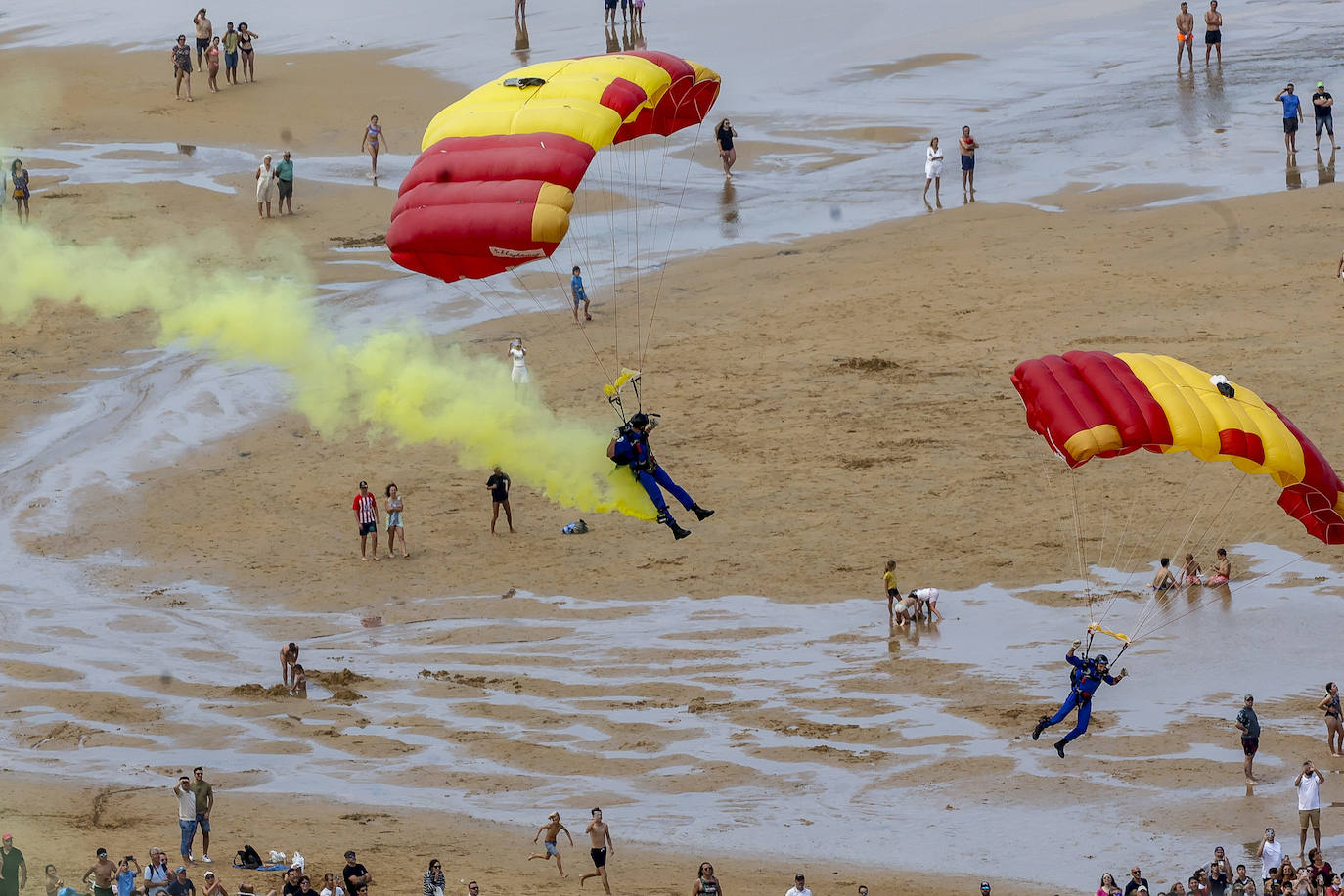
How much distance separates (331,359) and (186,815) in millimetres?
14240

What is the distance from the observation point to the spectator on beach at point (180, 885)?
1756 centimetres

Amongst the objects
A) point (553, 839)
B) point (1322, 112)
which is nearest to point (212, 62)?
point (1322, 112)

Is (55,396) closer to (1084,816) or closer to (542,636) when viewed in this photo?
(542,636)

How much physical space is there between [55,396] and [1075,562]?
18.5m

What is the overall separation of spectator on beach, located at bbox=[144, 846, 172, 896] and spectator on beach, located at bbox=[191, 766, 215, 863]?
4.64 feet

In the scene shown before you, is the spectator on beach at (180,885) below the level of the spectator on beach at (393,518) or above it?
below

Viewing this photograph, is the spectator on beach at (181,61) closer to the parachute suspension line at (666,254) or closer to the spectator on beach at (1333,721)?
the parachute suspension line at (666,254)

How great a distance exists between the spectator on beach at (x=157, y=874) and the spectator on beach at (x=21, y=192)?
22898mm

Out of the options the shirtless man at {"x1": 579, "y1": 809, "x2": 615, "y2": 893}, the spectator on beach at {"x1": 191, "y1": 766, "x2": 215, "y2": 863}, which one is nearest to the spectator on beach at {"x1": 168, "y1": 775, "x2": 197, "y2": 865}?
the spectator on beach at {"x1": 191, "y1": 766, "x2": 215, "y2": 863}

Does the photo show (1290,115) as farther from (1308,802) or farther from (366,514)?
(1308,802)

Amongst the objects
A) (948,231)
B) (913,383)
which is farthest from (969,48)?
(913,383)

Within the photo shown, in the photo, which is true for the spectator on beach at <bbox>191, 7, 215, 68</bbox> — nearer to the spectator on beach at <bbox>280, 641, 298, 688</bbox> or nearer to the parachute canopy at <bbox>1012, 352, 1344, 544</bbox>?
the spectator on beach at <bbox>280, 641, 298, 688</bbox>

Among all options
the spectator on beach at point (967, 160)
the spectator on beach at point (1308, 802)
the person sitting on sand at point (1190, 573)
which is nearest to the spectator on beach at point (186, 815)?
the spectator on beach at point (1308, 802)

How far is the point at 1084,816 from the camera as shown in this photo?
1925 centimetres
